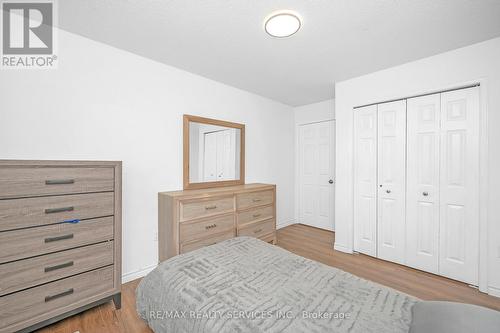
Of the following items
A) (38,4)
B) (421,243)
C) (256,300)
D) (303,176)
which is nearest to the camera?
(256,300)

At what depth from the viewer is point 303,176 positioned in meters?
4.49

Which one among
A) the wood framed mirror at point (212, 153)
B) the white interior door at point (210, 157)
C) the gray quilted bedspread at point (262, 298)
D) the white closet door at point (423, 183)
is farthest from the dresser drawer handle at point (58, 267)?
the white closet door at point (423, 183)

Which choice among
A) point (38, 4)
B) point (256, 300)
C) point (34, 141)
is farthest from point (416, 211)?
point (38, 4)

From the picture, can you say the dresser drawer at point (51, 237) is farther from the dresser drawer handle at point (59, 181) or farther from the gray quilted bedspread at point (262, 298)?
the gray quilted bedspread at point (262, 298)

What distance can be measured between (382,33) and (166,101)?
240cm

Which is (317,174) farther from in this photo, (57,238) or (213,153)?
(57,238)

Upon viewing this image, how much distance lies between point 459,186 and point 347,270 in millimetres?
1540

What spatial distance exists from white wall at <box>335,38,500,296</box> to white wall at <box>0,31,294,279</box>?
1849mm

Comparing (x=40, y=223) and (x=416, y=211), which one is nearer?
(x=40, y=223)

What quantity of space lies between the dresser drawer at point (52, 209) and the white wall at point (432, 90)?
9.67ft

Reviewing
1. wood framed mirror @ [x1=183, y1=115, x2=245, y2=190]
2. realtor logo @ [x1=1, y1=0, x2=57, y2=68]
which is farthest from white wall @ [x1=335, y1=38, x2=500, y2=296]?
realtor logo @ [x1=1, y1=0, x2=57, y2=68]

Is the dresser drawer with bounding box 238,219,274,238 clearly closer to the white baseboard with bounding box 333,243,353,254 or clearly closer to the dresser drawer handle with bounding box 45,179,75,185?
the white baseboard with bounding box 333,243,353,254

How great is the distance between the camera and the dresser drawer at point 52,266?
140cm

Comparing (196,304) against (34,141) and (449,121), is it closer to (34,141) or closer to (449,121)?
(34,141)
